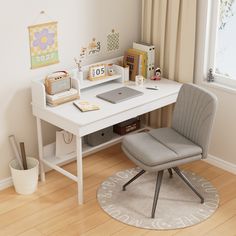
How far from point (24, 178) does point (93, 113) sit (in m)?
0.71

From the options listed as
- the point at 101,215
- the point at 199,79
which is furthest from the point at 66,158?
the point at 199,79

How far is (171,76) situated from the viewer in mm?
4141

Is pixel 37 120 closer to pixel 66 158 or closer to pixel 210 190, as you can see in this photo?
pixel 66 158

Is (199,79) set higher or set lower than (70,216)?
higher

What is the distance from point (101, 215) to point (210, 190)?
0.87 metres

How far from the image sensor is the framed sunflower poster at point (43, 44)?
3.60 metres

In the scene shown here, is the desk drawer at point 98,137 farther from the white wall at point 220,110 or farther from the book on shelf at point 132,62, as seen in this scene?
the white wall at point 220,110

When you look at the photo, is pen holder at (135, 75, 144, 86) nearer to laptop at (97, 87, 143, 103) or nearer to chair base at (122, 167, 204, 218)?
laptop at (97, 87, 143, 103)

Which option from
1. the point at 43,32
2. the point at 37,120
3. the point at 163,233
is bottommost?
the point at 163,233

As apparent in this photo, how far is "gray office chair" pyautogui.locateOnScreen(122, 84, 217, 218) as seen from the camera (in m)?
3.31

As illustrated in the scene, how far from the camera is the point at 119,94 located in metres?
3.78

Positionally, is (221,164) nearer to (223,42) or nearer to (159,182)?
(159,182)

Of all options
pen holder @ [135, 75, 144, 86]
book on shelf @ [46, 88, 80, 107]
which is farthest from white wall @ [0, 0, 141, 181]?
pen holder @ [135, 75, 144, 86]

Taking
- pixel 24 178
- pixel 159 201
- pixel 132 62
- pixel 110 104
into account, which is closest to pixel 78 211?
pixel 24 178
